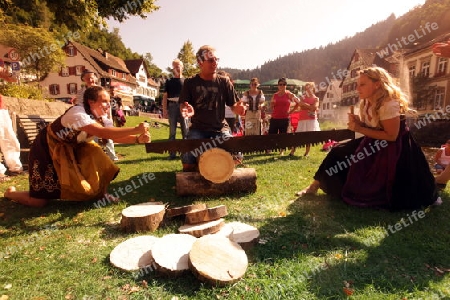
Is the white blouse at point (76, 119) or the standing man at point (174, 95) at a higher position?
the standing man at point (174, 95)

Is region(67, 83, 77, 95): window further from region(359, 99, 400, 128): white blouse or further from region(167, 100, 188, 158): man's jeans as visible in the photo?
region(359, 99, 400, 128): white blouse

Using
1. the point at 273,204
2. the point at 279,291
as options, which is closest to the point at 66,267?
the point at 279,291

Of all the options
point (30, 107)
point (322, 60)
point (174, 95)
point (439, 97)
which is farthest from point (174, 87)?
point (322, 60)

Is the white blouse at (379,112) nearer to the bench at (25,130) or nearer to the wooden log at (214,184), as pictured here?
the wooden log at (214,184)

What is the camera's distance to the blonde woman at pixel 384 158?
3754 millimetres

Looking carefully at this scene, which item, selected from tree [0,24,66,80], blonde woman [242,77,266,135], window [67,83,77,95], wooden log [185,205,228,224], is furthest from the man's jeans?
window [67,83,77,95]

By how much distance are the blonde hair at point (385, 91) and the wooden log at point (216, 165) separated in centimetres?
230

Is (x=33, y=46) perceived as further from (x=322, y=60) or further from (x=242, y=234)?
(x=322, y=60)

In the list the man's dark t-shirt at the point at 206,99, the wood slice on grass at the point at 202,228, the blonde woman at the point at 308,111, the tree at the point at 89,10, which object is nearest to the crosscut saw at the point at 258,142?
the man's dark t-shirt at the point at 206,99

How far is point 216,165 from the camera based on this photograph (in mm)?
4461

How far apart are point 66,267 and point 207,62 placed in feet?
12.1

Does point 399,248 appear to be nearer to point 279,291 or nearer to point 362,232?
point 362,232

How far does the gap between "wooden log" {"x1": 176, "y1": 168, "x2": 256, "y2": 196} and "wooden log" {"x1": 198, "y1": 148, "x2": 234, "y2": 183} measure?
20 centimetres

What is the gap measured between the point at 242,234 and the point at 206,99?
284cm
